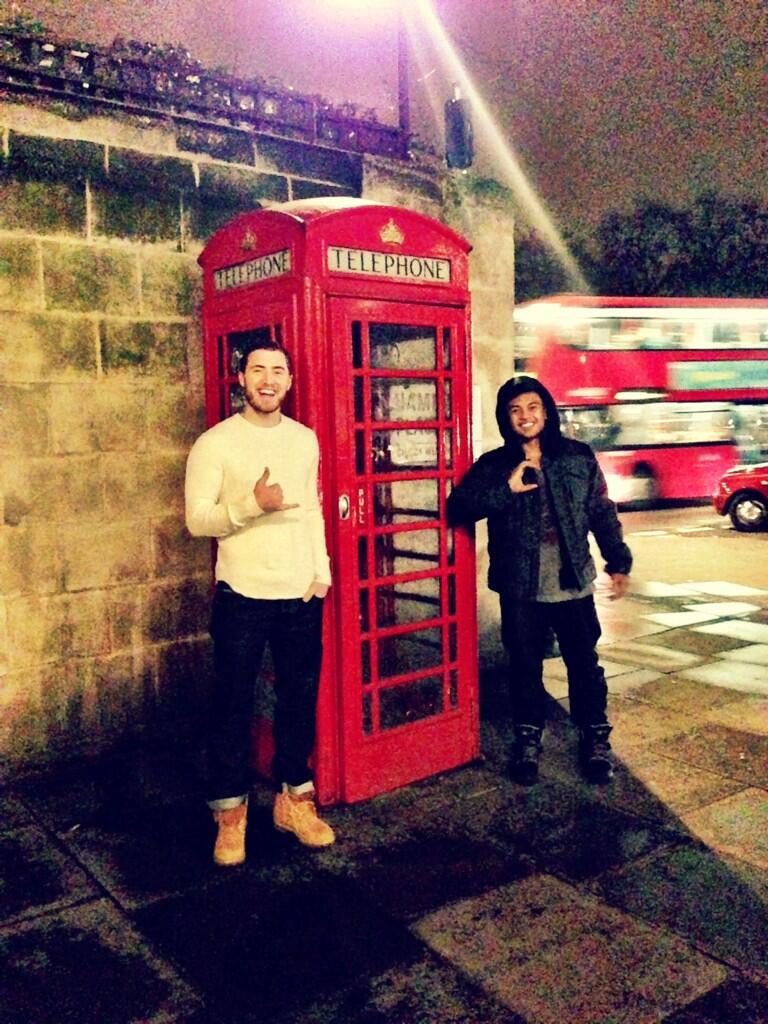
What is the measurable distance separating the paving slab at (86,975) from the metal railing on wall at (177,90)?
363 cm

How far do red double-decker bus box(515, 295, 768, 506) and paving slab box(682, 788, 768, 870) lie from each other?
1195 cm

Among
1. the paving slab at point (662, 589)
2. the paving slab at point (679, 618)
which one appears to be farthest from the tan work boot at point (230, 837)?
the paving slab at point (662, 589)

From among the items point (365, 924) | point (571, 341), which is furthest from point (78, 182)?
point (571, 341)

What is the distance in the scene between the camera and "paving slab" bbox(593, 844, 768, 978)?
9.53 feet

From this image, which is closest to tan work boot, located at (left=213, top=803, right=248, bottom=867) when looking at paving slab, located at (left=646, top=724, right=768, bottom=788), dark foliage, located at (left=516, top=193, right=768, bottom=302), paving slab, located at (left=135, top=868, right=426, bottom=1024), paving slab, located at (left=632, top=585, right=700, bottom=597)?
paving slab, located at (left=135, top=868, right=426, bottom=1024)

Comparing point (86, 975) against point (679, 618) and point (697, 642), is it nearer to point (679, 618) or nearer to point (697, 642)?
point (697, 642)

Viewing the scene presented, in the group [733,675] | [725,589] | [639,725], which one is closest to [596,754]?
[639,725]

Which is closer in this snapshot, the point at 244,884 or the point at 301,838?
the point at 244,884

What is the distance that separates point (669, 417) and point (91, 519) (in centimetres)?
1400

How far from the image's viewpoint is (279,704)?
3.76 m

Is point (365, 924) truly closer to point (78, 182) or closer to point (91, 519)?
point (91, 519)

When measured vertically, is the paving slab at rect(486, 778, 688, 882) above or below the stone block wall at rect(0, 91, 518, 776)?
below

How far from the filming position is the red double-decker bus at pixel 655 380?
1586 centimetres

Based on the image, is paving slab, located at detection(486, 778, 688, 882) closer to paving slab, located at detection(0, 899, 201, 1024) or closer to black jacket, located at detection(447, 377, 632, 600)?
black jacket, located at detection(447, 377, 632, 600)
